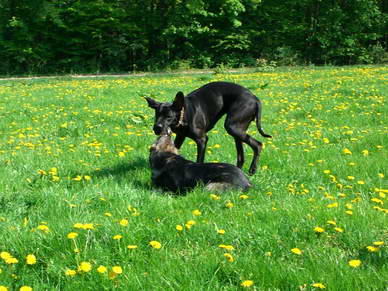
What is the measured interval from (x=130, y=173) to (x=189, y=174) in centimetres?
89

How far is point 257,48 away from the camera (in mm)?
30250

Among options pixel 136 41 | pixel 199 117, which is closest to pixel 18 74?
pixel 136 41

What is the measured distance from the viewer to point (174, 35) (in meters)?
28.7

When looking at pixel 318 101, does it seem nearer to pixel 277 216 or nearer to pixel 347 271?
pixel 277 216

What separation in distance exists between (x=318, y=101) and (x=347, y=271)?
8.16 meters

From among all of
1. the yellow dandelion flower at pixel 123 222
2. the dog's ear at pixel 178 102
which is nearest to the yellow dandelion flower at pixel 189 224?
the yellow dandelion flower at pixel 123 222

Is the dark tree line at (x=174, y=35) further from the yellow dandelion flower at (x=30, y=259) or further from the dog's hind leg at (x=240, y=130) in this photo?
the yellow dandelion flower at (x=30, y=259)

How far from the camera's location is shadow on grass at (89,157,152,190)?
4.83 meters

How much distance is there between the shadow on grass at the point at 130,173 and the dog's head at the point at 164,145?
377 mm

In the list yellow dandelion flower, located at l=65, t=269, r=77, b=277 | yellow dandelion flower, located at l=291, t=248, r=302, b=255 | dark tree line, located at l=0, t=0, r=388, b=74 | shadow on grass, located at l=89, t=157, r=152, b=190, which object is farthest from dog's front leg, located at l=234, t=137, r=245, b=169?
dark tree line, located at l=0, t=0, r=388, b=74

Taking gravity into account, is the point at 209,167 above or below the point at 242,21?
below

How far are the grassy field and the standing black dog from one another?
53 centimetres

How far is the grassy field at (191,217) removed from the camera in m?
2.56

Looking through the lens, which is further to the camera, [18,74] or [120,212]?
[18,74]
